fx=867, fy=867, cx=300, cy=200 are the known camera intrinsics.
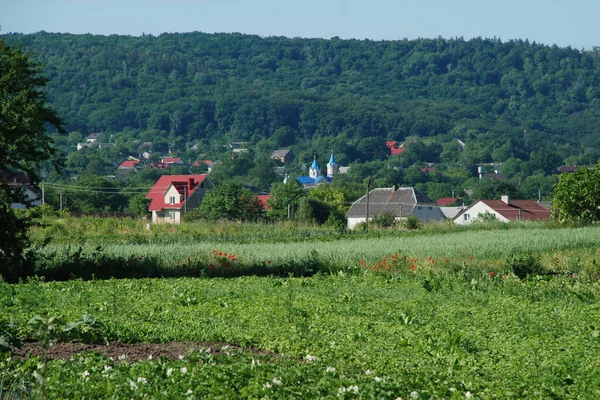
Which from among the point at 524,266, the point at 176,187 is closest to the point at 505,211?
the point at 176,187

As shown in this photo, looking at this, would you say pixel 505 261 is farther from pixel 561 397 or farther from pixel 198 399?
pixel 198 399

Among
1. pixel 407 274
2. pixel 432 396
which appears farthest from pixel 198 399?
pixel 407 274

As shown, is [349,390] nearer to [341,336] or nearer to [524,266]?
[341,336]

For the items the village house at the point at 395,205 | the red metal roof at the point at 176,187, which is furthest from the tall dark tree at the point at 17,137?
the village house at the point at 395,205

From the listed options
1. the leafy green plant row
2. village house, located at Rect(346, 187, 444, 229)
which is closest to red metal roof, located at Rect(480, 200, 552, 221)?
village house, located at Rect(346, 187, 444, 229)

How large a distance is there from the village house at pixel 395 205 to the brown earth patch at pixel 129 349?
82.0 meters

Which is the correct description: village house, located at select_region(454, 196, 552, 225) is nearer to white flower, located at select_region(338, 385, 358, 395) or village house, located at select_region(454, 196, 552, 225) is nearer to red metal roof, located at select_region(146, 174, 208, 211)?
red metal roof, located at select_region(146, 174, 208, 211)

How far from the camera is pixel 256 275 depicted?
26656mm

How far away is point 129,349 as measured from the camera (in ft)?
39.5

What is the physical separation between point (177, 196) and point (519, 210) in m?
37.2

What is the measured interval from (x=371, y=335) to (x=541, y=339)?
250cm

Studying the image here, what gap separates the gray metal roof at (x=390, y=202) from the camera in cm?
9625

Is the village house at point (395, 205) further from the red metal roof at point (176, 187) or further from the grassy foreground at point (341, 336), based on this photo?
the grassy foreground at point (341, 336)

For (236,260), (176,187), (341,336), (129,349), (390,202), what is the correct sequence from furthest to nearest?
(390,202) < (176,187) < (236,260) < (341,336) < (129,349)
